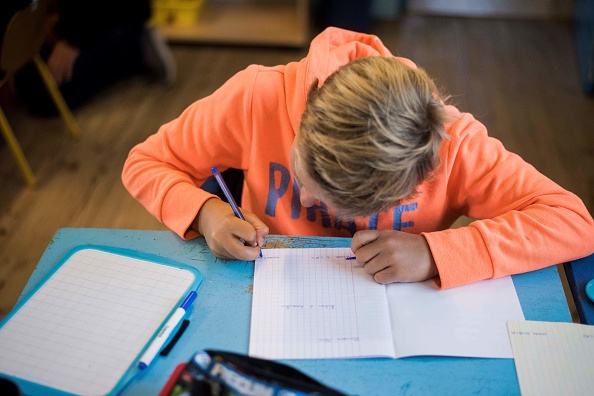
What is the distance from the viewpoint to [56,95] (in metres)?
2.46

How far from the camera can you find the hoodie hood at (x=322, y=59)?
101 cm

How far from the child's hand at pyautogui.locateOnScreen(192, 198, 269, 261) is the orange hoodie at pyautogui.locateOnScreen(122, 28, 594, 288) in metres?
0.04

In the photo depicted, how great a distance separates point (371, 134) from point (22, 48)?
1799 mm

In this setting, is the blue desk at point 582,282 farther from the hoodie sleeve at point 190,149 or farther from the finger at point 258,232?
the hoodie sleeve at point 190,149

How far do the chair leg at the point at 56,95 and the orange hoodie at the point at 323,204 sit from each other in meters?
1.51

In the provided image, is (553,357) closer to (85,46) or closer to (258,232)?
(258,232)

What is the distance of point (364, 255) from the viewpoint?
93cm

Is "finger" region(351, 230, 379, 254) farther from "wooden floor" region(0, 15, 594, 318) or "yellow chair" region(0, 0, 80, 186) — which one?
"yellow chair" region(0, 0, 80, 186)

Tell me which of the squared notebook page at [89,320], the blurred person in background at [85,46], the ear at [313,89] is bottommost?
the blurred person in background at [85,46]

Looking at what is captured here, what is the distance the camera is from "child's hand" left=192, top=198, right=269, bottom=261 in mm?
940

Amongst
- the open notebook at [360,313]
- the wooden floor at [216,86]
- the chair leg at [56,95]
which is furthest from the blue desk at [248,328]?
the chair leg at [56,95]

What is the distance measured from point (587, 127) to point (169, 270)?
2.28 metres

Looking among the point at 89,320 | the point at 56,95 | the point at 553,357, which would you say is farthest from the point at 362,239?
the point at 56,95

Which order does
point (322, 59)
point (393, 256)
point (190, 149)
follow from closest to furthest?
1. point (393, 256)
2. point (322, 59)
3. point (190, 149)
